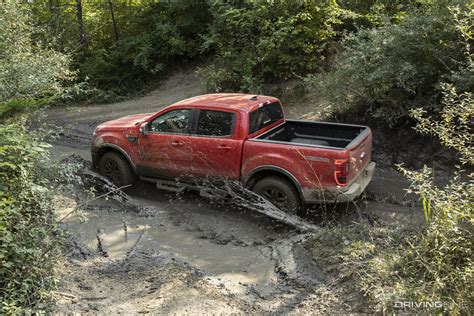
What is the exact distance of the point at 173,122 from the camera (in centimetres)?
812

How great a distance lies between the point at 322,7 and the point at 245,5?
2.92m

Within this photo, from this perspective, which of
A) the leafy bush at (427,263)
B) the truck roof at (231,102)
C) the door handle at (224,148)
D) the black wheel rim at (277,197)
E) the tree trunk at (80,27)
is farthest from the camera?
the tree trunk at (80,27)

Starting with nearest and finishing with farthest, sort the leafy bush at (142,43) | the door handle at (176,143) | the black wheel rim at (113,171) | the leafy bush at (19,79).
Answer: the leafy bush at (19,79) → the door handle at (176,143) → the black wheel rim at (113,171) → the leafy bush at (142,43)

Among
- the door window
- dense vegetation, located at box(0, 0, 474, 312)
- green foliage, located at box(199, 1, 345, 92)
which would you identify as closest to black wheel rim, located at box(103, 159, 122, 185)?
the door window

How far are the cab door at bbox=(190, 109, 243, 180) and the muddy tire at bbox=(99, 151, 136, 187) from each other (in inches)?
59.1

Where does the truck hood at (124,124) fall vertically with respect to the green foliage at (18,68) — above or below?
below

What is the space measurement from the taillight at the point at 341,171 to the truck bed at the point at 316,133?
1.10 m

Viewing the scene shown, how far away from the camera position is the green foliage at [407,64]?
9.19 m

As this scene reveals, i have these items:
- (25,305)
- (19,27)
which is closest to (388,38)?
(25,305)

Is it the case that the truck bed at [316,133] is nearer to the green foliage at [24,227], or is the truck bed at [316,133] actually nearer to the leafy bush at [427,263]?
the leafy bush at [427,263]

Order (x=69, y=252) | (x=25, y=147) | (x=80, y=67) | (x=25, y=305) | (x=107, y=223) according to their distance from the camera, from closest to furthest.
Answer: (x=25, y=305), (x=25, y=147), (x=69, y=252), (x=107, y=223), (x=80, y=67)

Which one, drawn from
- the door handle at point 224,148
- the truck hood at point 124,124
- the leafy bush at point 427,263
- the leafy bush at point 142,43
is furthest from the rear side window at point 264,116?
the leafy bush at point 142,43

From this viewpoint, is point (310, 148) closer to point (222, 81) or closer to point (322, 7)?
point (322, 7)

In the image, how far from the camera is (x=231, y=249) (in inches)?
263
